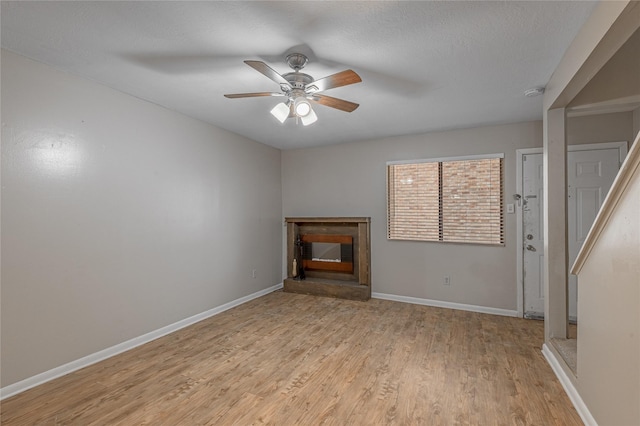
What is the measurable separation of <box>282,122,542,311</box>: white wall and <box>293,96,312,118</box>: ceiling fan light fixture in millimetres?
2595

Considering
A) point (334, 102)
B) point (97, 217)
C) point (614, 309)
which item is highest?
point (334, 102)

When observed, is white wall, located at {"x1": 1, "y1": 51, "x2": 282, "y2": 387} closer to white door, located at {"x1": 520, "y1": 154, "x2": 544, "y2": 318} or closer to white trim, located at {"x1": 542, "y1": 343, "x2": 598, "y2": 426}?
white trim, located at {"x1": 542, "y1": 343, "x2": 598, "y2": 426}

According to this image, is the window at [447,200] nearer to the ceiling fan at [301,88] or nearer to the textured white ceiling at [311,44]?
the textured white ceiling at [311,44]

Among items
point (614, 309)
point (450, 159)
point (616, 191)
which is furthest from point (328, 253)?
point (616, 191)

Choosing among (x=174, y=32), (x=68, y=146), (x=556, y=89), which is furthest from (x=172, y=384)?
(x=556, y=89)

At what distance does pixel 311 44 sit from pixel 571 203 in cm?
357

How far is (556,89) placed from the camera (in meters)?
2.46

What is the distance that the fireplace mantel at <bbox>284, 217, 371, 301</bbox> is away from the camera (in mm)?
4664

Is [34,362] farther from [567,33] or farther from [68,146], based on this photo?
[567,33]

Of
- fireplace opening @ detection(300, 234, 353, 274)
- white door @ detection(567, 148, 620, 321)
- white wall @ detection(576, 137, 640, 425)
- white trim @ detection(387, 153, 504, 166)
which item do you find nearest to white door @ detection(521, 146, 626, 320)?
white door @ detection(567, 148, 620, 321)

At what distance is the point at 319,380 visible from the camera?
2.39 meters

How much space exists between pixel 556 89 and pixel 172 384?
12.9ft

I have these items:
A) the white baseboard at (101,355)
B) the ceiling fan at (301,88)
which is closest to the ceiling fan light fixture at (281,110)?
the ceiling fan at (301,88)

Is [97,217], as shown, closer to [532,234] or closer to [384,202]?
[384,202]
